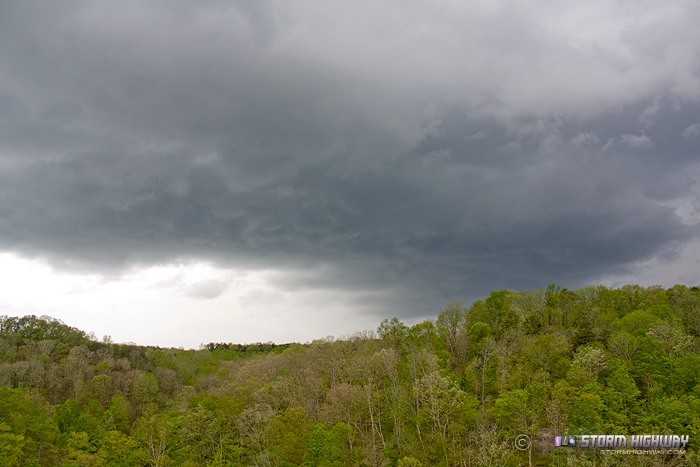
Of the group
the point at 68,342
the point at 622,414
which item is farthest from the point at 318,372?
the point at 68,342

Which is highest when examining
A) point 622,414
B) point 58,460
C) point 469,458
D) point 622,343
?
point 622,343

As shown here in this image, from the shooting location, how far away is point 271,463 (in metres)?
91.2

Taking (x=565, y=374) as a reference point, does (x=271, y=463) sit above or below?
below

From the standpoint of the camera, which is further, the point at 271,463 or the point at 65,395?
the point at 65,395

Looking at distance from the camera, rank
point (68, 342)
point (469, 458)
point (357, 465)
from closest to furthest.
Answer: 1. point (469, 458)
2. point (357, 465)
3. point (68, 342)

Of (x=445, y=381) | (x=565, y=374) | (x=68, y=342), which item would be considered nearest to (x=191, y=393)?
(x=68, y=342)

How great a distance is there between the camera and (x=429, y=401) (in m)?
93.9

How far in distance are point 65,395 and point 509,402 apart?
131092 mm

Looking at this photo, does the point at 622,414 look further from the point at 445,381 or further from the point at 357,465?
the point at 357,465

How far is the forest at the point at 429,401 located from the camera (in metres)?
86.5

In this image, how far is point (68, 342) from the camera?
194 metres

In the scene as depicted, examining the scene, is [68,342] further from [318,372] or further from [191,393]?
[318,372]

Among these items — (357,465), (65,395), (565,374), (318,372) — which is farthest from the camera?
(65,395)

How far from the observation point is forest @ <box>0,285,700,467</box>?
86.5 meters
